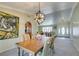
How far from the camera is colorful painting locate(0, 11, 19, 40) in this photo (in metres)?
1.95

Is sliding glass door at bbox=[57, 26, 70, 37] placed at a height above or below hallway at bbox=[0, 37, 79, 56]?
above

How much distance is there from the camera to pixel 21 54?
200 cm

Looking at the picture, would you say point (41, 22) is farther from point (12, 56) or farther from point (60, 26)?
point (12, 56)

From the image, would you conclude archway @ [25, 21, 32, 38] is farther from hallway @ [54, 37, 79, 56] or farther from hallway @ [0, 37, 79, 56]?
hallway @ [54, 37, 79, 56]

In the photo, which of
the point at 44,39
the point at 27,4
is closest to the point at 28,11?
the point at 27,4

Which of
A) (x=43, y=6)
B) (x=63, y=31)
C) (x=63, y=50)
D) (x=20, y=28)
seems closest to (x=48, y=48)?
(x=63, y=50)

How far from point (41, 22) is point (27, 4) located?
0.47m

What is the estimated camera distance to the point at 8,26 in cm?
201

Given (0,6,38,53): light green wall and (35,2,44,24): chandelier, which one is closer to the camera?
(0,6,38,53): light green wall

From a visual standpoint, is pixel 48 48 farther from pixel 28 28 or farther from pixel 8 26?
pixel 8 26

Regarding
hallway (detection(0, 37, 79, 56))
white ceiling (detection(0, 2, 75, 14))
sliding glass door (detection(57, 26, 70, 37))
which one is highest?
white ceiling (detection(0, 2, 75, 14))

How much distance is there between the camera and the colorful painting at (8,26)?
195cm

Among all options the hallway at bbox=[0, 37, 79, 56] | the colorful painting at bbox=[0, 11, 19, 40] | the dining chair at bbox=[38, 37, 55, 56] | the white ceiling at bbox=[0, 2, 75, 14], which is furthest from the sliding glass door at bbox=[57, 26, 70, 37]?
the colorful painting at bbox=[0, 11, 19, 40]

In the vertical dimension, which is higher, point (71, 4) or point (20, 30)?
point (71, 4)
